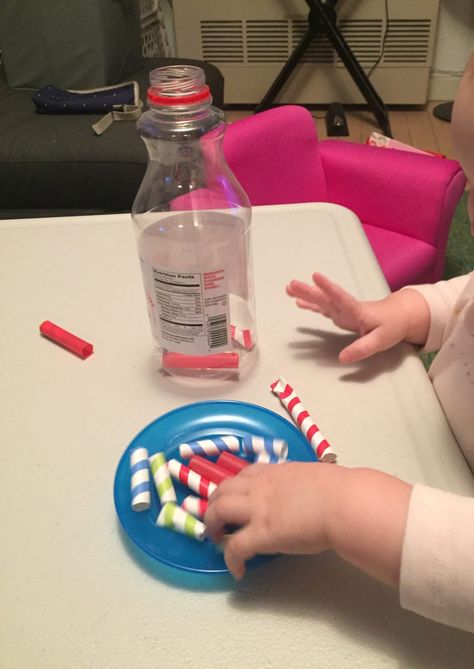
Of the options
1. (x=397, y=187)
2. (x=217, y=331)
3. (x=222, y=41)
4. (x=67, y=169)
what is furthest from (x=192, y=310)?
(x=222, y=41)

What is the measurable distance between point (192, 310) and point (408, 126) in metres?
2.44

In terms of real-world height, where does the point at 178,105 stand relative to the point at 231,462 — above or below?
above

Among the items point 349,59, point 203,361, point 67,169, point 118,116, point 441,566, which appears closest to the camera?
point 441,566

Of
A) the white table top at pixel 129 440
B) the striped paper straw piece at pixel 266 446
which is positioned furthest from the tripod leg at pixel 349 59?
the striped paper straw piece at pixel 266 446

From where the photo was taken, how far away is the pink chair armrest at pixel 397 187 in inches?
49.5

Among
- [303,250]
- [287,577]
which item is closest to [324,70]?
[303,250]

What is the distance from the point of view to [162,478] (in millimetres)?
474

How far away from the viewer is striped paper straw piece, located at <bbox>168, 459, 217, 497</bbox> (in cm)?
47

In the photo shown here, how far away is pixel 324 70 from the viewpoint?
2.77 metres

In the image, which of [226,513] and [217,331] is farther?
[217,331]

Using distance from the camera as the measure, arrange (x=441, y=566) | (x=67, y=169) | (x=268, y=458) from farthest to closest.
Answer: (x=67, y=169), (x=268, y=458), (x=441, y=566)

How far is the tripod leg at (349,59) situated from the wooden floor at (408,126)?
0.07 m

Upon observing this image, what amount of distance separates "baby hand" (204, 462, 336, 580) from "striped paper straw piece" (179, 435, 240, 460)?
5 centimetres

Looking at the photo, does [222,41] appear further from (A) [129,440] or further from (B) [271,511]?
(B) [271,511]
